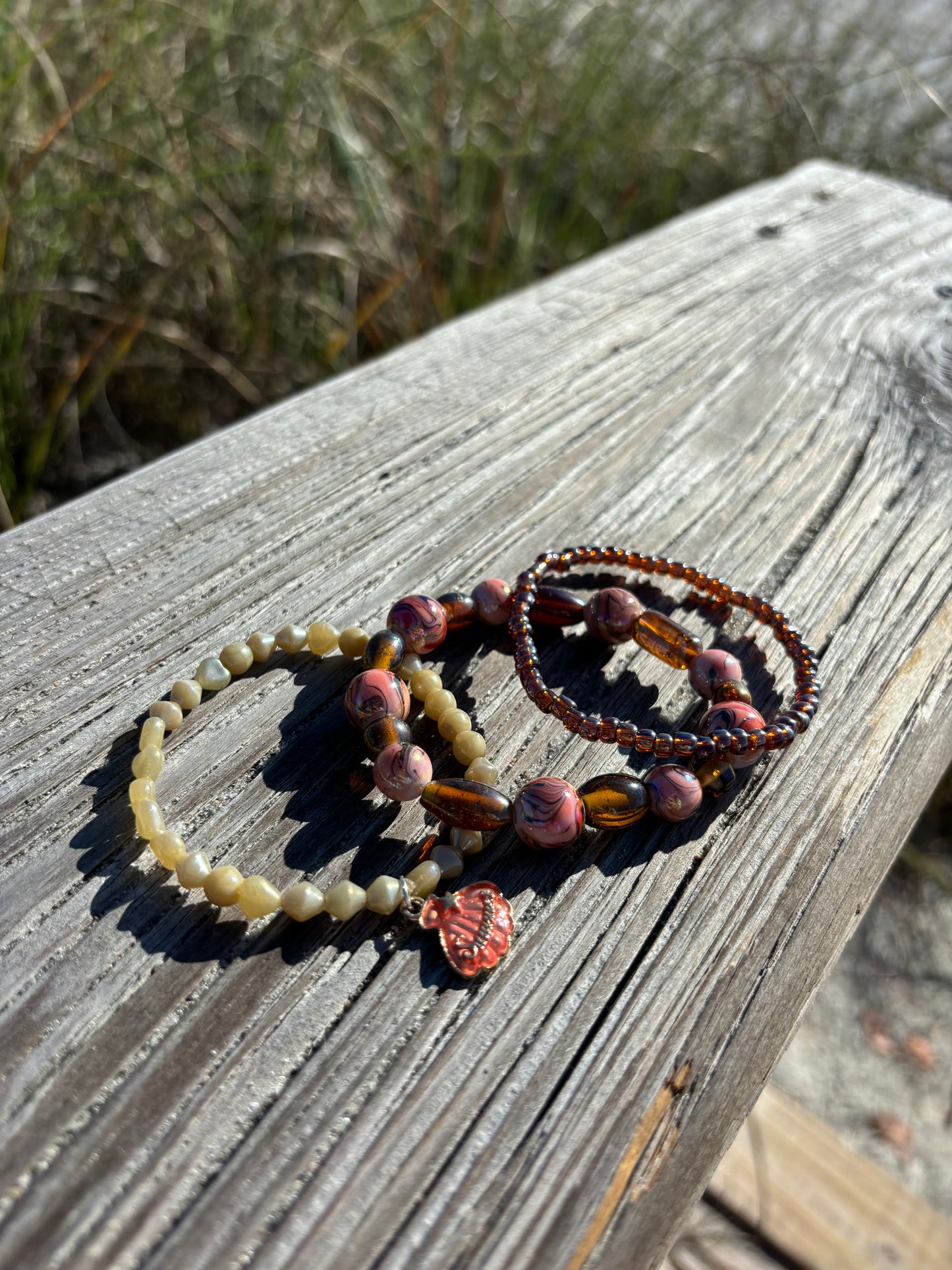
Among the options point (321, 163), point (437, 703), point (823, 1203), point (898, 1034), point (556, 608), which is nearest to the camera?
point (437, 703)

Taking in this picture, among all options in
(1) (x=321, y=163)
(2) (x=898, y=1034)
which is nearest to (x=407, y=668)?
(2) (x=898, y=1034)

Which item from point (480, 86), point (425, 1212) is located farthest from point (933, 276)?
point (425, 1212)

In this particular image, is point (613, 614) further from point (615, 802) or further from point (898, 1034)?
point (898, 1034)

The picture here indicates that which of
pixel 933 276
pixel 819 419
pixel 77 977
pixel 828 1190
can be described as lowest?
pixel 828 1190

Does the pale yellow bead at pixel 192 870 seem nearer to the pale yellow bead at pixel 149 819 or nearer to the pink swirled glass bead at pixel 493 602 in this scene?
the pale yellow bead at pixel 149 819

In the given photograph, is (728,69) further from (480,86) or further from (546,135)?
(480,86)

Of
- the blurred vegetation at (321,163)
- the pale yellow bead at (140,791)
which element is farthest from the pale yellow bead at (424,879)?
the blurred vegetation at (321,163)
